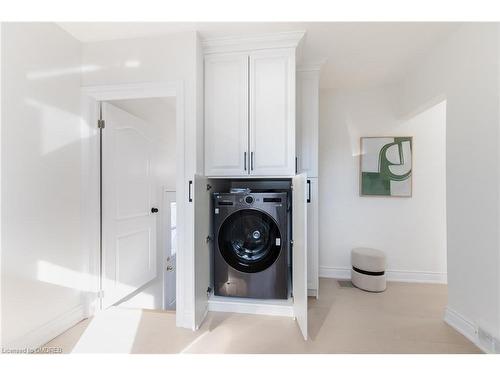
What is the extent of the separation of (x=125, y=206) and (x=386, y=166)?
300 centimetres

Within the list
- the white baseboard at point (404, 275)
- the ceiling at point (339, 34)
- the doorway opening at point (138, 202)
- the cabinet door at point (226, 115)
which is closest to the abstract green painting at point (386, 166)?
the ceiling at point (339, 34)

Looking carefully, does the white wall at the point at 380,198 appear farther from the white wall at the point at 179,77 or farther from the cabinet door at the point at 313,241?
the white wall at the point at 179,77

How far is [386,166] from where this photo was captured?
263cm

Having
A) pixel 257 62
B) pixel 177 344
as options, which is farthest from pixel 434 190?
pixel 177 344

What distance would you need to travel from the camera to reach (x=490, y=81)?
4.66 feet

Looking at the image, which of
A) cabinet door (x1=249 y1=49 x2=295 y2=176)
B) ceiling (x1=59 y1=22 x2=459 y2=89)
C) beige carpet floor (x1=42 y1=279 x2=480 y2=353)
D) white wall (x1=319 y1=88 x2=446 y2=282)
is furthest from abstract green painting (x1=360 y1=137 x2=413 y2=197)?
cabinet door (x1=249 y1=49 x2=295 y2=176)

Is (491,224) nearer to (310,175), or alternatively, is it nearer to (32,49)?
(310,175)

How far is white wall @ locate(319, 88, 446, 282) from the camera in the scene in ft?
8.50

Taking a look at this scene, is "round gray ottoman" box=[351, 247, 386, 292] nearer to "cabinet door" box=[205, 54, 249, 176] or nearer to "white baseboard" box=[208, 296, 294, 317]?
"white baseboard" box=[208, 296, 294, 317]

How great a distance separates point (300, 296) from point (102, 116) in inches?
89.0

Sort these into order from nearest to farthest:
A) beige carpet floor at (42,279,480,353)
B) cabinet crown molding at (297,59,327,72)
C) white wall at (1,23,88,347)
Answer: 1. white wall at (1,23,88,347)
2. beige carpet floor at (42,279,480,353)
3. cabinet crown molding at (297,59,327,72)

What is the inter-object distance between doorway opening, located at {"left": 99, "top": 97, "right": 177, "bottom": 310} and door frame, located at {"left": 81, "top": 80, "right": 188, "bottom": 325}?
5cm

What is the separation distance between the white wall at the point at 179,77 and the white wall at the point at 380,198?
5.75 feet

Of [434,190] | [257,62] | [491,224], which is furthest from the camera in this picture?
[434,190]
